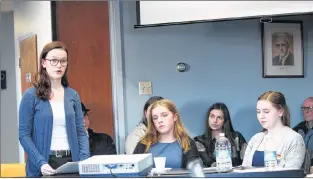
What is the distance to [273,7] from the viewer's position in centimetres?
290

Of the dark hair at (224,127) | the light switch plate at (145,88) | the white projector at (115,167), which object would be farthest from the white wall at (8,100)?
the dark hair at (224,127)

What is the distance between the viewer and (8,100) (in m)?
3.05

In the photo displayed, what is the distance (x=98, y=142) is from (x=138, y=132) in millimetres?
273

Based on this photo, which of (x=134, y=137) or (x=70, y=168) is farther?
(x=134, y=137)

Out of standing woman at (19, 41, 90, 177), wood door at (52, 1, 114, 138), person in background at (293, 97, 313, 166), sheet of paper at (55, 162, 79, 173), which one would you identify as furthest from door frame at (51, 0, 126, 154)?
person in background at (293, 97, 313, 166)

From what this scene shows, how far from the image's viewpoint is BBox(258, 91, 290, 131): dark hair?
2908mm

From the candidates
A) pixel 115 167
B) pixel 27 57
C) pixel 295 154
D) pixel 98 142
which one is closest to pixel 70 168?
pixel 115 167

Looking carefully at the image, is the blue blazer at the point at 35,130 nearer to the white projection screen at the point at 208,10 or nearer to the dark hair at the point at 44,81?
the dark hair at the point at 44,81

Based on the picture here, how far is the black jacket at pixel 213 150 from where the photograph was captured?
297 centimetres

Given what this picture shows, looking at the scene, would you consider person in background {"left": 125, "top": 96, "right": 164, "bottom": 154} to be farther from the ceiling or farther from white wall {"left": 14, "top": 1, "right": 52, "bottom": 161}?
the ceiling

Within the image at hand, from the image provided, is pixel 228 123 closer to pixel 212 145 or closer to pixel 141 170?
pixel 212 145

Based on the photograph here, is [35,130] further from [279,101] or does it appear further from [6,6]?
[279,101]

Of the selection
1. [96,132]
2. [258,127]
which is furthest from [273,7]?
[96,132]

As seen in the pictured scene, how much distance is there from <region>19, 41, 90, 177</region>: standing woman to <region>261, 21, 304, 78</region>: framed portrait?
133 centimetres
